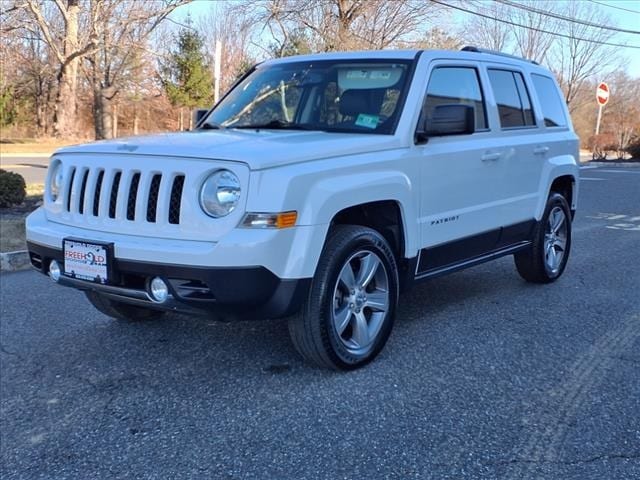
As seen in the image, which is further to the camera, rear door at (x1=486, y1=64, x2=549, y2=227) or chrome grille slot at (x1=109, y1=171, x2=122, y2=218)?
rear door at (x1=486, y1=64, x2=549, y2=227)

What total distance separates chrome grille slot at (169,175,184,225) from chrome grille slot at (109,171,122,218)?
1.25 ft

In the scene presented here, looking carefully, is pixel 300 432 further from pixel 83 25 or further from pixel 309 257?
pixel 83 25

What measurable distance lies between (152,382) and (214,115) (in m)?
2.12

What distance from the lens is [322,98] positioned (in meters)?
4.55

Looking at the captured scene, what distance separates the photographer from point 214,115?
5000 mm

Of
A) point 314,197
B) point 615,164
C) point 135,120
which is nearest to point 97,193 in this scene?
point 314,197

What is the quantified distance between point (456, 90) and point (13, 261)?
14.7 ft

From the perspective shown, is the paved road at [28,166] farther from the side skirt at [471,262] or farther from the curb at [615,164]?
the curb at [615,164]

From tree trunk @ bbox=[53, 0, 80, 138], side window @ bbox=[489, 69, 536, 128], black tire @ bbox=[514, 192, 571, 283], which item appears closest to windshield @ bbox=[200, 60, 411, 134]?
side window @ bbox=[489, 69, 536, 128]

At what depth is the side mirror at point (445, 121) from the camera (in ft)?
13.6

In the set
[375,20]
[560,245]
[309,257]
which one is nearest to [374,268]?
[309,257]

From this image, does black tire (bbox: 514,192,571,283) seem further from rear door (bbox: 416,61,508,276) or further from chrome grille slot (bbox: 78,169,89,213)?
chrome grille slot (bbox: 78,169,89,213)

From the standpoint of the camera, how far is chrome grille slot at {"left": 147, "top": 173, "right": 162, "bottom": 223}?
3.40 m

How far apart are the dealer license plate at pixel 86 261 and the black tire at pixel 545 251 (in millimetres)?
3596
